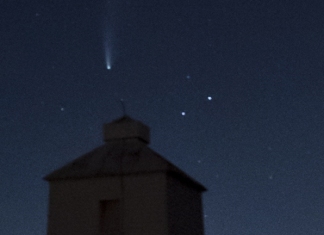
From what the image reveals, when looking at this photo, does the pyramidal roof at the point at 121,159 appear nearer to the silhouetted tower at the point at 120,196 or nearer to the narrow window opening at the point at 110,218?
the silhouetted tower at the point at 120,196

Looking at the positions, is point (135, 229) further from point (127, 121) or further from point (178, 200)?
point (127, 121)

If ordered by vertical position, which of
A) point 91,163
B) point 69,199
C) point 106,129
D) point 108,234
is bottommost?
point 108,234

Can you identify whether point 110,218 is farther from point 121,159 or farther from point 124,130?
point 124,130

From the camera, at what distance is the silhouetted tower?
2255cm

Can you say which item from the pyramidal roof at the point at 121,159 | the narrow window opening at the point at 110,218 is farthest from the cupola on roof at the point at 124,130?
the narrow window opening at the point at 110,218

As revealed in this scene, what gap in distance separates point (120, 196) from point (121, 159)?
1.71 meters

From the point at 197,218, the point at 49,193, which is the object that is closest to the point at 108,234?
the point at 49,193

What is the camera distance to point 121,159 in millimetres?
23891

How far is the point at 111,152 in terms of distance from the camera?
2466 centimetres

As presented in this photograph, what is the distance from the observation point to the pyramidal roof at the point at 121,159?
23203 millimetres

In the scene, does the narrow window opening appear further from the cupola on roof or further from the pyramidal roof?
the cupola on roof

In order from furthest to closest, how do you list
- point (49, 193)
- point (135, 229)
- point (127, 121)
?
point (127, 121) → point (49, 193) → point (135, 229)

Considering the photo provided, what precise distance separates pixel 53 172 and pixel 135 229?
4.53 metres

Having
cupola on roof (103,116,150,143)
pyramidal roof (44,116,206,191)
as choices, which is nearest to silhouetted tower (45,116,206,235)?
pyramidal roof (44,116,206,191)
